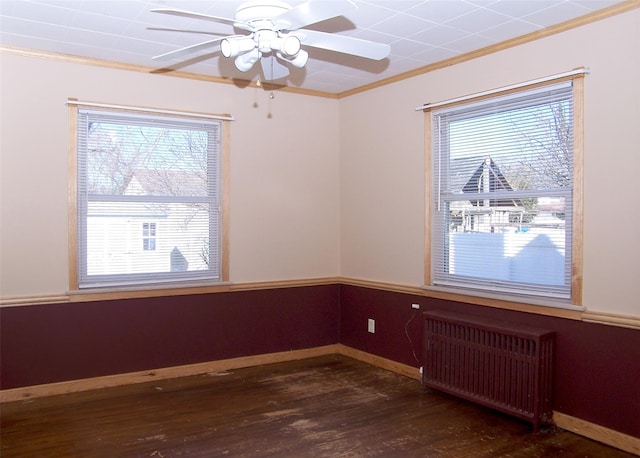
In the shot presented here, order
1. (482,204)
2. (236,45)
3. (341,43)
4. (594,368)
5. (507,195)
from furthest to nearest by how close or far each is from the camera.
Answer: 1. (482,204)
2. (507,195)
3. (594,368)
4. (341,43)
5. (236,45)

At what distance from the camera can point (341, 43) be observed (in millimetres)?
2699

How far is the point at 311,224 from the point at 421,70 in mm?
1775

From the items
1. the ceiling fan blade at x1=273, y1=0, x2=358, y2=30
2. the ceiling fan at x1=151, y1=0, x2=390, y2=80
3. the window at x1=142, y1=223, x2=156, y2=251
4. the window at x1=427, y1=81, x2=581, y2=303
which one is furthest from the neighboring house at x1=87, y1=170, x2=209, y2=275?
the ceiling fan blade at x1=273, y1=0, x2=358, y2=30

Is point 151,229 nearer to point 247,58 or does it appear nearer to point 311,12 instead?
point 247,58

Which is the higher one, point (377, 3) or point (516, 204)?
point (377, 3)

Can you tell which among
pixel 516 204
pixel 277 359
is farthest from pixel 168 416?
pixel 516 204

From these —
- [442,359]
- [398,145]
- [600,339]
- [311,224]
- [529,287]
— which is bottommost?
[442,359]

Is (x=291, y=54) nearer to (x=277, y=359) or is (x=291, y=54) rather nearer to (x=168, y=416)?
(x=168, y=416)

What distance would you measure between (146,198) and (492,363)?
9.70ft

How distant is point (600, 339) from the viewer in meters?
3.17

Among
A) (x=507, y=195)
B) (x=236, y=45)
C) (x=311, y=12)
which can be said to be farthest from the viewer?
(x=507, y=195)

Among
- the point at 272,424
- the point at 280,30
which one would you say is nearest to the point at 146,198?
the point at 272,424

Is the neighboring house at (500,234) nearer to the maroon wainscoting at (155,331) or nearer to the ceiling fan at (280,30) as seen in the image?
the ceiling fan at (280,30)

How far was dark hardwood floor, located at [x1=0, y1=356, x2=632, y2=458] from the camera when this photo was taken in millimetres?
3037
